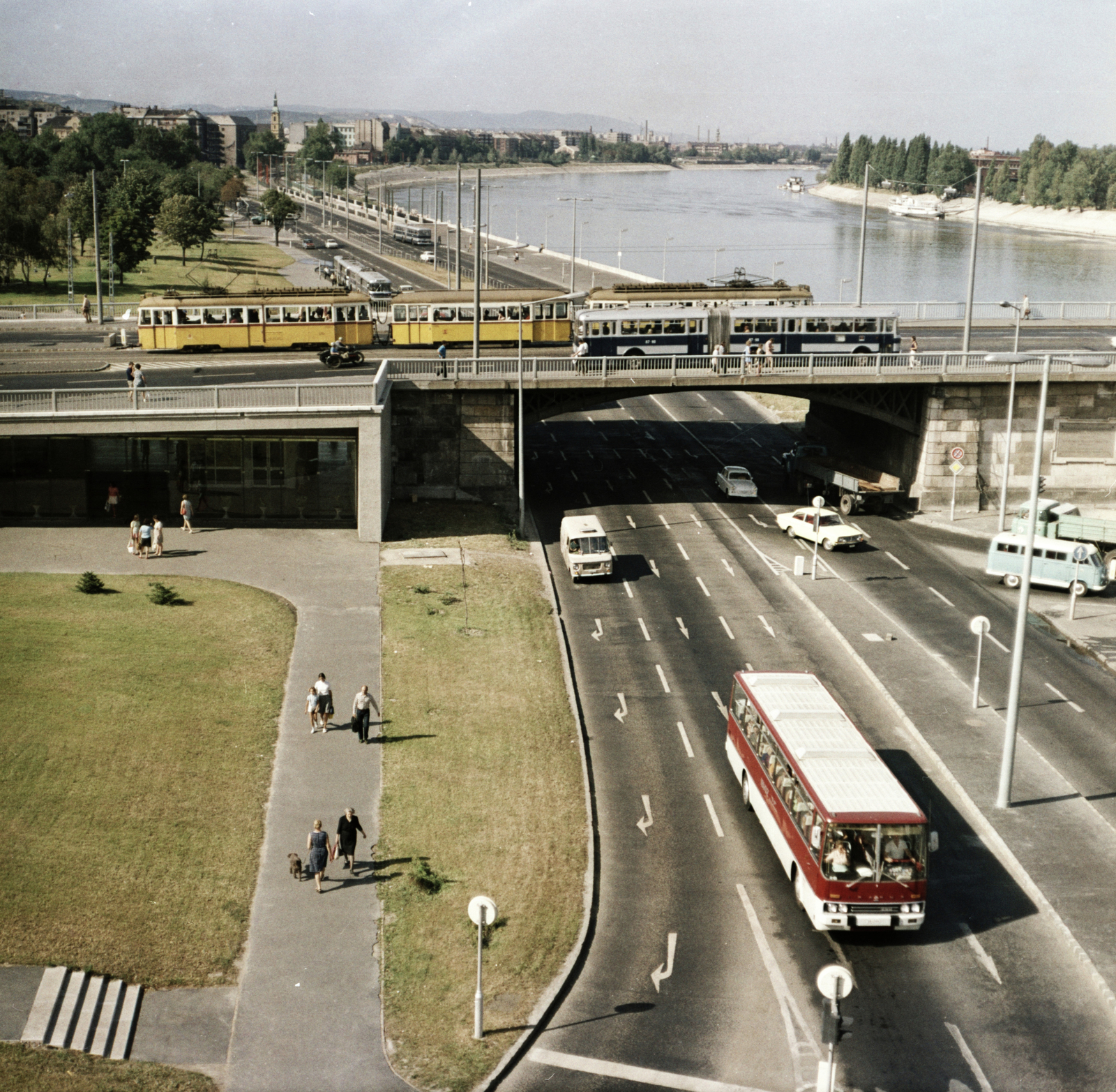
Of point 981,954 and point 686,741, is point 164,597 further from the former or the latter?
point 981,954

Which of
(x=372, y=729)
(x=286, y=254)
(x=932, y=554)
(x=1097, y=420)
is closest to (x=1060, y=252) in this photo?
(x=286, y=254)

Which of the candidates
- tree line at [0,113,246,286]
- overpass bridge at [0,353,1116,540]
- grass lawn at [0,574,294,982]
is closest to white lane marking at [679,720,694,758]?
grass lawn at [0,574,294,982]

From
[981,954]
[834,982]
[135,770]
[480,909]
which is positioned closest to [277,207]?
[135,770]

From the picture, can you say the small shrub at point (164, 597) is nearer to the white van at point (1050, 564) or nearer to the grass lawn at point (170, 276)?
the white van at point (1050, 564)

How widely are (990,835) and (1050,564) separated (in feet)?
70.1

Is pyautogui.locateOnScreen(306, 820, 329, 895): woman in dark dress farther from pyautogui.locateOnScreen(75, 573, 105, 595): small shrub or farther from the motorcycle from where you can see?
the motorcycle

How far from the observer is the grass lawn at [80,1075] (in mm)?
21516

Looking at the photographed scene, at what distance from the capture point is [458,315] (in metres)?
69.6

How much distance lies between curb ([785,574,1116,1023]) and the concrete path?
12.9m

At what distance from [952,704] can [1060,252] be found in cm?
17274

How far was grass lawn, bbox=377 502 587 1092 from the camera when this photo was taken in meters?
24.3

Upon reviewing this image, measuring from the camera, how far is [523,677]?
40531mm

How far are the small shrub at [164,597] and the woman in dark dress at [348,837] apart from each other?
1792 cm

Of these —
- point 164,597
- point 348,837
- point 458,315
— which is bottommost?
point 348,837
